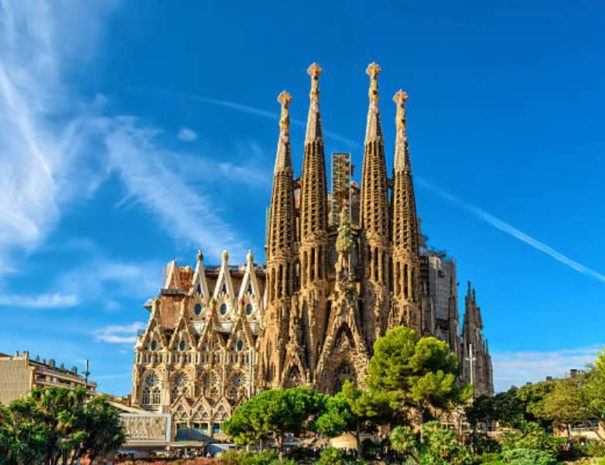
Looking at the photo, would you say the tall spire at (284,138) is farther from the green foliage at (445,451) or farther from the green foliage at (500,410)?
the green foliage at (445,451)

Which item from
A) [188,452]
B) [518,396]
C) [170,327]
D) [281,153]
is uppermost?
[281,153]

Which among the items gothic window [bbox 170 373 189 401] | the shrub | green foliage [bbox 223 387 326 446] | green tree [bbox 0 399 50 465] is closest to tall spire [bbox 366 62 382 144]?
gothic window [bbox 170 373 189 401]

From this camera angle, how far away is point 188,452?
48812mm

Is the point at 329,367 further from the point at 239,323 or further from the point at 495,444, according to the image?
the point at 495,444

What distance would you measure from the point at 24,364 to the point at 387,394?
23641mm

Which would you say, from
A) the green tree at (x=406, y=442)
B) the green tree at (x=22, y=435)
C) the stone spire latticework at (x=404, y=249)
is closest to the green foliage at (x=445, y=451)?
the green tree at (x=406, y=442)

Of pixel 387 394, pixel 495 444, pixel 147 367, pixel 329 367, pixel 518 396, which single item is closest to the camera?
pixel 495 444

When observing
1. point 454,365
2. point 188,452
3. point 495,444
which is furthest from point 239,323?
point 495,444

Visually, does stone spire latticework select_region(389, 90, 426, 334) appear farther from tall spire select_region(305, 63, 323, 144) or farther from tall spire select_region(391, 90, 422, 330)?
tall spire select_region(305, 63, 323, 144)

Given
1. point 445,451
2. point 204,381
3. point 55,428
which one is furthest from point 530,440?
point 204,381

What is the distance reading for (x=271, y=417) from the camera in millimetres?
42781

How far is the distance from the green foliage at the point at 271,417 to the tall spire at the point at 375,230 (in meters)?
18.4

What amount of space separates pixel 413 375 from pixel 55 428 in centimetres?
2149

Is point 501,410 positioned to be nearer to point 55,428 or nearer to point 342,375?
→ point 342,375
